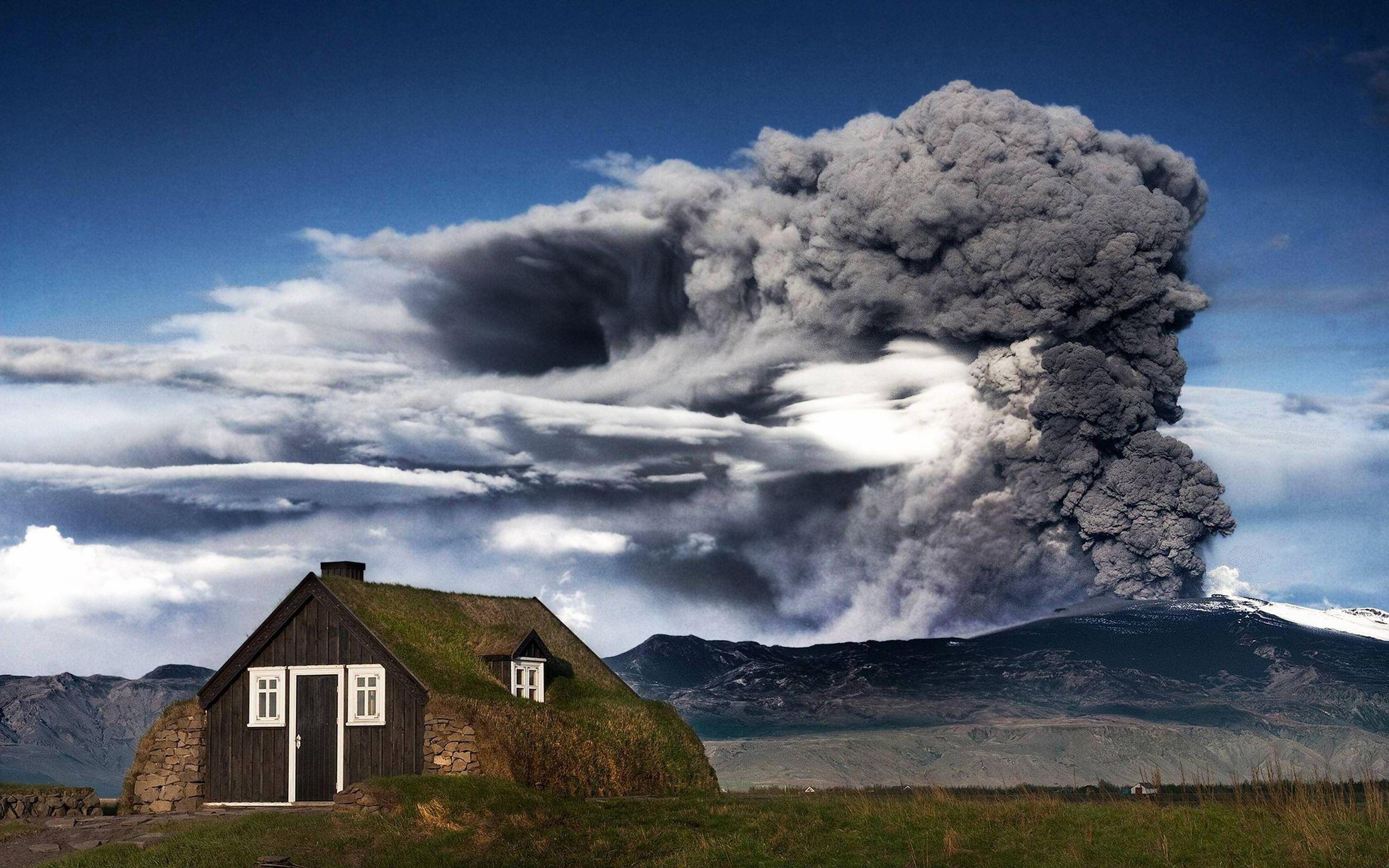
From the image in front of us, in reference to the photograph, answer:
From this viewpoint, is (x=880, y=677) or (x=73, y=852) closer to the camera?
(x=73, y=852)

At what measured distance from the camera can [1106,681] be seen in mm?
133875

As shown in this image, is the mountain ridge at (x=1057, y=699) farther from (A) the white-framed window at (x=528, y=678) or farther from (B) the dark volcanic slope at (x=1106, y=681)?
(A) the white-framed window at (x=528, y=678)

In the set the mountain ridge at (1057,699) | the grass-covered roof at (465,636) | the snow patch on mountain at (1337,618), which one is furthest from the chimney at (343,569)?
the snow patch on mountain at (1337,618)

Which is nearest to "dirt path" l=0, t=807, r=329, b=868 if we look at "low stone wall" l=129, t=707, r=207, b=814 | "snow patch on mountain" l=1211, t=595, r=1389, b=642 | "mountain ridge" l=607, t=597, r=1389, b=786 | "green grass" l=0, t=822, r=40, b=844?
"green grass" l=0, t=822, r=40, b=844

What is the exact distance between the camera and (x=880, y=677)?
520ft

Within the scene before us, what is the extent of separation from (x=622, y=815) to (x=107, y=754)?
343 ft

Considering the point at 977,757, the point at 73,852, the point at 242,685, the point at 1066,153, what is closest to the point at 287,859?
the point at 73,852

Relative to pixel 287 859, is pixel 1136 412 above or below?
above

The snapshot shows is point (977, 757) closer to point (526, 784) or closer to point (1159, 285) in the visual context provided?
point (1159, 285)

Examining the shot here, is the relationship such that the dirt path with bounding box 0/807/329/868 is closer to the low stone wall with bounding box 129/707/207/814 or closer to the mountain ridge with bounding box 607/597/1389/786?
the low stone wall with bounding box 129/707/207/814

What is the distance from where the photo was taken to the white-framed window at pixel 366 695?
2539 centimetres

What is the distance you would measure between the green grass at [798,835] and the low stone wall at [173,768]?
4388 mm

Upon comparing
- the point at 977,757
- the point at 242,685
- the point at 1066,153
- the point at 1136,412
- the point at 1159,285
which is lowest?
the point at 977,757

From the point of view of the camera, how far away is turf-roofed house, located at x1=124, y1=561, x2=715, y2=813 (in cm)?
2491
